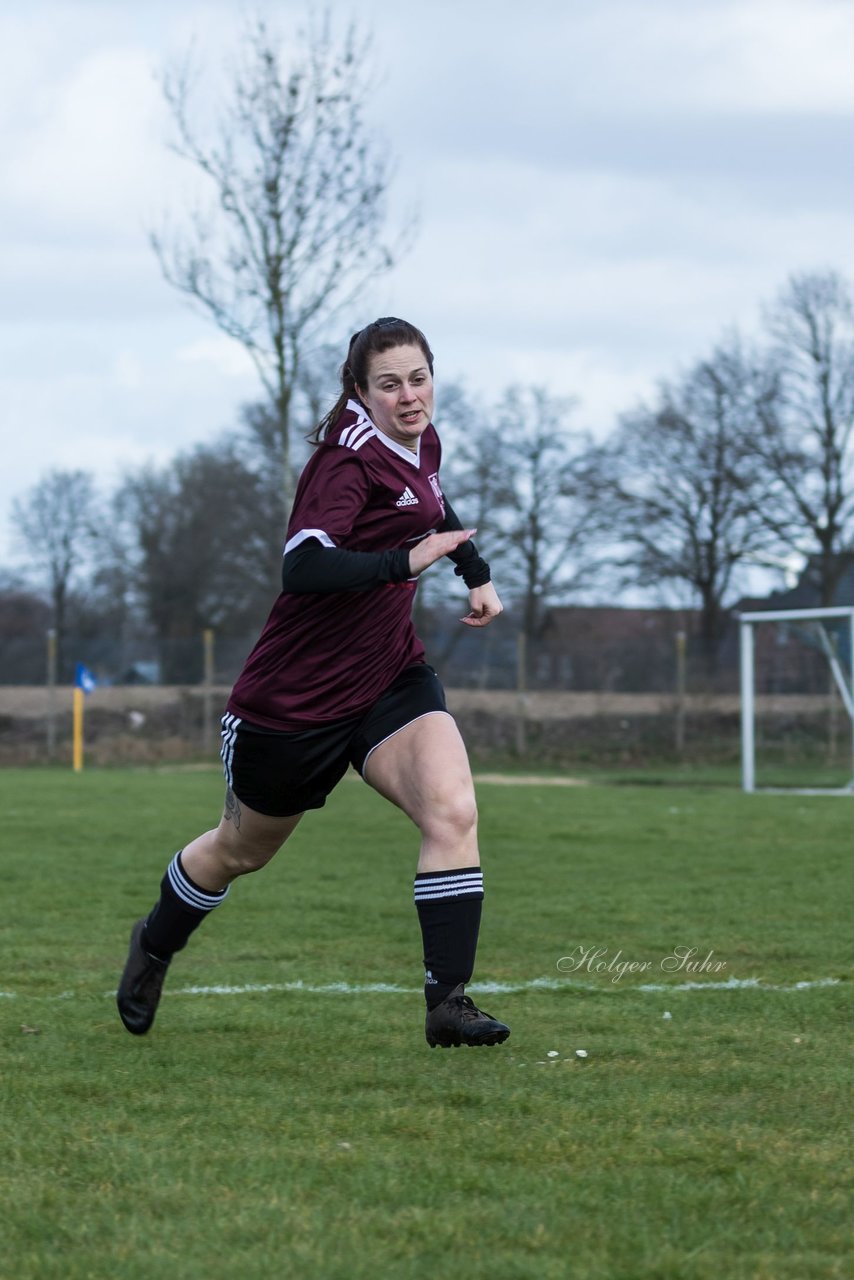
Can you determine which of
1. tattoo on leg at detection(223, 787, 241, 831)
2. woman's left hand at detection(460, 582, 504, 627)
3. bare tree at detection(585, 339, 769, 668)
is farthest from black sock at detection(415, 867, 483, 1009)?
bare tree at detection(585, 339, 769, 668)

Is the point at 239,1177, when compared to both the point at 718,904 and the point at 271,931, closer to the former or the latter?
the point at 271,931

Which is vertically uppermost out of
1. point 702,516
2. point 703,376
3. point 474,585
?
point 703,376

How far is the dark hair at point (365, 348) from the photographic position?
180 inches

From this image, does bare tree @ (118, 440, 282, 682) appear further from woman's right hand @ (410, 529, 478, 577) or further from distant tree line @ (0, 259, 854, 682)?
woman's right hand @ (410, 529, 478, 577)

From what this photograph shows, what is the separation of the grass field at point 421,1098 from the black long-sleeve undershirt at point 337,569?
1252 mm

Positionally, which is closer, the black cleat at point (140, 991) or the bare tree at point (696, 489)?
the black cleat at point (140, 991)

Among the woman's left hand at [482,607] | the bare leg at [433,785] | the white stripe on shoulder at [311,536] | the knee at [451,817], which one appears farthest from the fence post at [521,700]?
the white stripe on shoulder at [311,536]

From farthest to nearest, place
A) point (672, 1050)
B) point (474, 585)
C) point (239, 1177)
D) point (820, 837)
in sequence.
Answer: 1. point (820, 837)
2. point (474, 585)
3. point (672, 1050)
4. point (239, 1177)

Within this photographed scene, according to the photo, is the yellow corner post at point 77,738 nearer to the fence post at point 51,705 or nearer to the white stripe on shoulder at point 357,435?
the fence post at point 51,705

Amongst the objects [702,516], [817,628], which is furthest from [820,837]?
[702,516]

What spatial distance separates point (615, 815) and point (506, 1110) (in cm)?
1119

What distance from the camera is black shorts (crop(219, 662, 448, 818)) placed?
4.51m

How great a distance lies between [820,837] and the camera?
1226 centimetres

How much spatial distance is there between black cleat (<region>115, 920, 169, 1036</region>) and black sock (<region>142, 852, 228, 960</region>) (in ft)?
0.11
